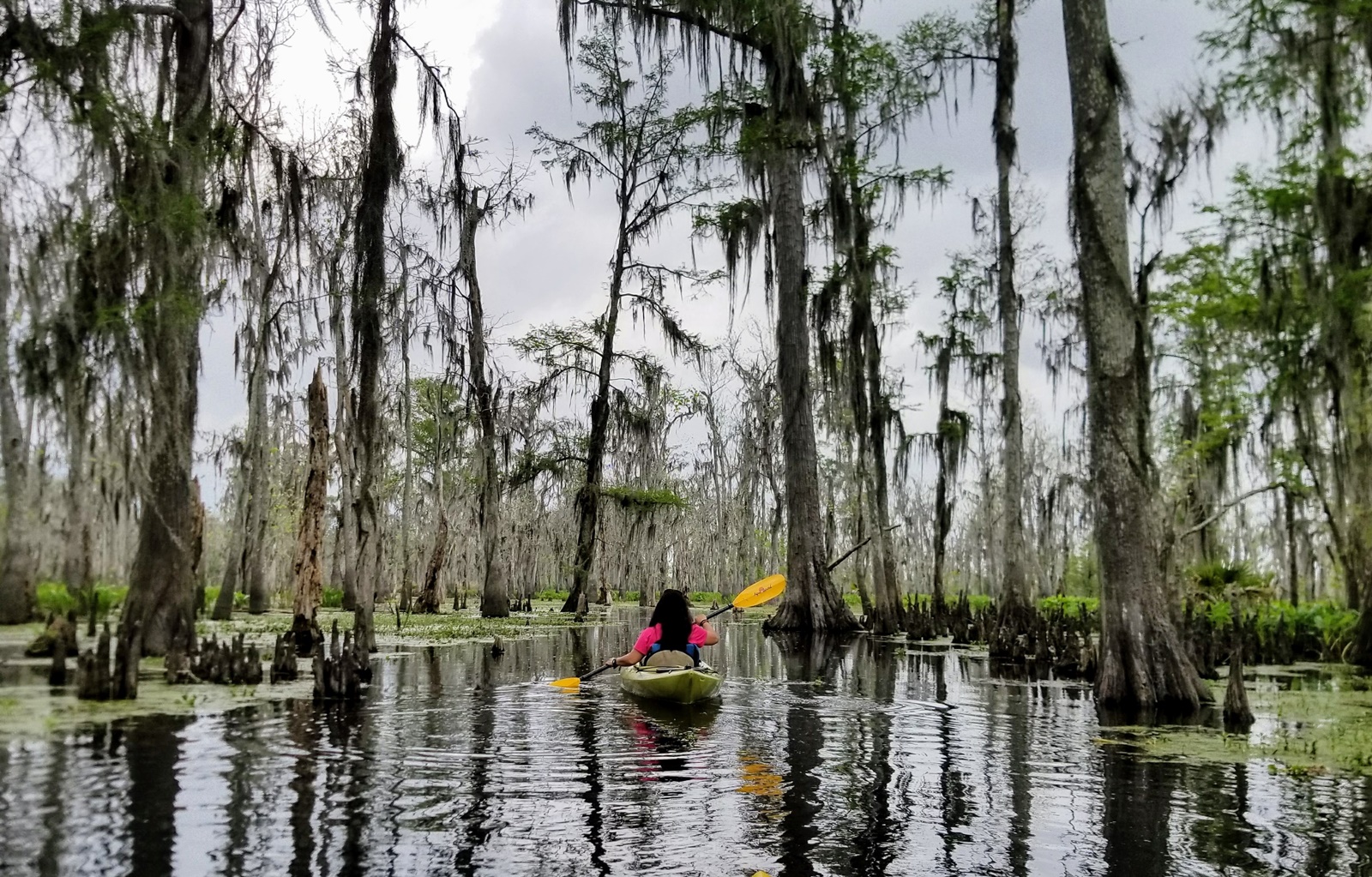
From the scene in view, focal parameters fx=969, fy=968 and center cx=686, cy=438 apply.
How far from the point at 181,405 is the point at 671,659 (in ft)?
16.6

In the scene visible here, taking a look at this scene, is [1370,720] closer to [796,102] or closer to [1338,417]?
[1338,417]

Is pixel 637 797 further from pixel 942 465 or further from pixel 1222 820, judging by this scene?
pixel 942 465

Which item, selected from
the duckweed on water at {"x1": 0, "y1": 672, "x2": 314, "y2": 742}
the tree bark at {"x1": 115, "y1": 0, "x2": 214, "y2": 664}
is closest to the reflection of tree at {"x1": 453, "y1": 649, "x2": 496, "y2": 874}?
the duckweed on water at {"x1": 0, "y1": 672, "x2": 314, "y2": 742}

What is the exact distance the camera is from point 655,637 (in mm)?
10219

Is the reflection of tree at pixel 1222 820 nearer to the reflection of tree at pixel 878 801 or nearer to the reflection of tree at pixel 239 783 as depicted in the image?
the reflection of tree at pixel 878 801

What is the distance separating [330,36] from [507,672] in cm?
751

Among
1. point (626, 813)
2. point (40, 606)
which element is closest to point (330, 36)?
point (40, 606)

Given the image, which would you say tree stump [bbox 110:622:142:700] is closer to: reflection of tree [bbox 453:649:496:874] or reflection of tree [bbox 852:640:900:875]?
reflection of tree [bbox 453:649:496:874]

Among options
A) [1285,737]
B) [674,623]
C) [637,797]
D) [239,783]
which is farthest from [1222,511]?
[239,783]

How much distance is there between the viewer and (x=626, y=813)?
495cm

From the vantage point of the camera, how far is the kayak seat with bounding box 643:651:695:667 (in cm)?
967

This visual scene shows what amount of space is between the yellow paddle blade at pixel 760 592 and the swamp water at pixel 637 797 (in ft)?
12.9

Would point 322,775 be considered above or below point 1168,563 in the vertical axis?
below

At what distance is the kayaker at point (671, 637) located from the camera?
9.75m
